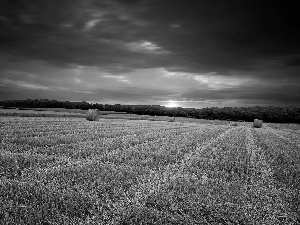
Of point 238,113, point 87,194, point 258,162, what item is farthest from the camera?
point 238,113

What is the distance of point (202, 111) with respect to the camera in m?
91.4

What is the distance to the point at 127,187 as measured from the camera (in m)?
5.26

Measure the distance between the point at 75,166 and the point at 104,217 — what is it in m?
3.05

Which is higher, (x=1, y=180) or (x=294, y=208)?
(x=1, y=180)

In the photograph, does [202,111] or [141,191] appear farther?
[202,111]

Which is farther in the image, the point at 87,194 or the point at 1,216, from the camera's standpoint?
the point at 87,194

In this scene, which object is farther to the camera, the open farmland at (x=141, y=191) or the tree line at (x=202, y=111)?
the tree line at (x=202, y=111)

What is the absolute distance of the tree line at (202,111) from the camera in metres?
82.9

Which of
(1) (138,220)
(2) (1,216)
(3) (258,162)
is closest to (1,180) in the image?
(2) (1,216)

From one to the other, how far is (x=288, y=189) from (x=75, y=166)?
204 inches

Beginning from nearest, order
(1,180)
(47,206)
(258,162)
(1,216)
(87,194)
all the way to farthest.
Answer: (1,216) → (47,206) → (87,194) → (1,180) → (258,162)

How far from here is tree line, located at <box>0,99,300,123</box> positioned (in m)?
82.9

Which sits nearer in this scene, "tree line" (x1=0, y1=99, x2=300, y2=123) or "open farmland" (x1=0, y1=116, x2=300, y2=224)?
"open farmland" (x1=0, y1=116, x2=300, y2=224)

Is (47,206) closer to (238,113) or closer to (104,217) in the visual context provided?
(104,217)
